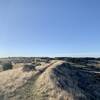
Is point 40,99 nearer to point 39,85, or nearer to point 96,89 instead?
point 39,85

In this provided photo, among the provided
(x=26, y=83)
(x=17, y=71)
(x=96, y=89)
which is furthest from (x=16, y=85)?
(x=96, y=89)

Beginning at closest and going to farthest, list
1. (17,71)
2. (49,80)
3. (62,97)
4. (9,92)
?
(62,97) → (9,92) → (49,80) → (17,71)

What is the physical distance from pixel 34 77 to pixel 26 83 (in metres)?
2.01

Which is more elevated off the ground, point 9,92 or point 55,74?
point 55,74

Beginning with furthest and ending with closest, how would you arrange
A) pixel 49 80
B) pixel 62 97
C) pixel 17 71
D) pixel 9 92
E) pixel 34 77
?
pixel 17 71 < pixel 34 77 < pixel 49 80 < pixel 9 92 < pixel 62 97

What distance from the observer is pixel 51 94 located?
24.5m

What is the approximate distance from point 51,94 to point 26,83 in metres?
4.98

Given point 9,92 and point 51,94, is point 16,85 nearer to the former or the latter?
point 9,92

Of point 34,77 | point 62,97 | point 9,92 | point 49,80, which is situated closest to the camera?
point 62,97

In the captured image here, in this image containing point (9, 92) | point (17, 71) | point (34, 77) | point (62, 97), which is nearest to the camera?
point (62, 97)

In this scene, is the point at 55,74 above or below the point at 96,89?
above

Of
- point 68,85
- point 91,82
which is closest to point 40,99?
point 68,85

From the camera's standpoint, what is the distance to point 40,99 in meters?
23.8

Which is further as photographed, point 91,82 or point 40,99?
point 91,82
